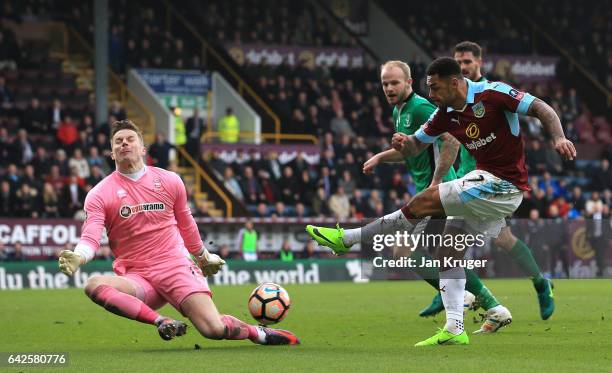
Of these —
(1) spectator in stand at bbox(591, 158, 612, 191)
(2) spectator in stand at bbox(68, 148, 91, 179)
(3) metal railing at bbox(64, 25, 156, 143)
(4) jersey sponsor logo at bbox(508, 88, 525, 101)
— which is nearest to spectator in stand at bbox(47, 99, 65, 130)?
(2) spectator in stand at bbox(68, 148, 91, 179)

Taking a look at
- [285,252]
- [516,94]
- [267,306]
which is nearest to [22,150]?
[285,252]

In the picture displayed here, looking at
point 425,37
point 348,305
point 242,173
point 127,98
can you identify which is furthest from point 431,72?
point 425,37

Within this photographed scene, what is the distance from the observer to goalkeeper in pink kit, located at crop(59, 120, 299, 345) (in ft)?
29.7

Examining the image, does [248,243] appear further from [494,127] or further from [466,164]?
[494,127]

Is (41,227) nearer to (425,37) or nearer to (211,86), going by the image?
(211,86)

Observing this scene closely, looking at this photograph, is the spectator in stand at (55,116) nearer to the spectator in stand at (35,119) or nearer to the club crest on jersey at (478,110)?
the spectator in stand at (35,119)

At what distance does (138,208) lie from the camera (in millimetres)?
9305

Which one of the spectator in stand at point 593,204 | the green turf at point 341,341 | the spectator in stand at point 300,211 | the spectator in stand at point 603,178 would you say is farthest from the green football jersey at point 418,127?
the spectator in stand at point 603,178

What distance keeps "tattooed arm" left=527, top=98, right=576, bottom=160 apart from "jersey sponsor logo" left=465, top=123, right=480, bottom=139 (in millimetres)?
395

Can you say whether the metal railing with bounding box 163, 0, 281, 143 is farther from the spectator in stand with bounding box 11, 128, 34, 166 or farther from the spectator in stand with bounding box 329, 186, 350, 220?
the spectator in stand with bounding box 11, 128, 34, 166

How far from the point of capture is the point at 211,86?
33.2 m

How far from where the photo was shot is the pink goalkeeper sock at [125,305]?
8.88 meters

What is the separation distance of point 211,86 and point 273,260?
888 cm

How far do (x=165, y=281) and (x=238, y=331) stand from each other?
0.65m
